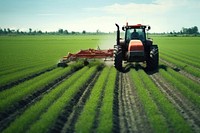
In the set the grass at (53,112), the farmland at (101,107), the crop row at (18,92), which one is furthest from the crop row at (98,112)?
the crop row at (18,92)

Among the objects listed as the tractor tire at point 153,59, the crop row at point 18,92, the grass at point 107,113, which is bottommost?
the crop row at point 18,92

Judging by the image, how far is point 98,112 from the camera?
763 centimetres

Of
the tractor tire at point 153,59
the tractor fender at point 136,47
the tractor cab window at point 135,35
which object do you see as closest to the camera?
the tractor fender at point 136,47

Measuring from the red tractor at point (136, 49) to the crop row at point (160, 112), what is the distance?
3.96 m

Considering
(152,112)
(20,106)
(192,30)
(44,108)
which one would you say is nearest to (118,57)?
(20,106)

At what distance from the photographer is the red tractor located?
14.6 metres

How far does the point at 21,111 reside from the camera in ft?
26.3

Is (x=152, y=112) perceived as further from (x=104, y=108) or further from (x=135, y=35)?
(x=135, y=35)

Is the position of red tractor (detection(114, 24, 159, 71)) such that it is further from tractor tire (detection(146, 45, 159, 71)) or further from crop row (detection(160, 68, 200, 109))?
crop row (detection(160, 68, 200, 109))

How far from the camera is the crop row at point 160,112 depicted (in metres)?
6.33

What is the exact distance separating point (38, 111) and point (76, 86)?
11.0 ft

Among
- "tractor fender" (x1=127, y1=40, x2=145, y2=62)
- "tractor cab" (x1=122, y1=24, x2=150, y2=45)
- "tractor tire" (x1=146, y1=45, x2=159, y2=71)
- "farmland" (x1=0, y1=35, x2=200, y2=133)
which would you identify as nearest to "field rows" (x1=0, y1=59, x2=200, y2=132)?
"farmland" (x1=0, y1=35, x2=200, y2=133)

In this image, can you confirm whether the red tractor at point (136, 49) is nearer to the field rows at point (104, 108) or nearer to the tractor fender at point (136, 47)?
the tractor fender at point (136, 47)

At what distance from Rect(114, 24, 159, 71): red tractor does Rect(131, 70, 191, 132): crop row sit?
3.96 metres
